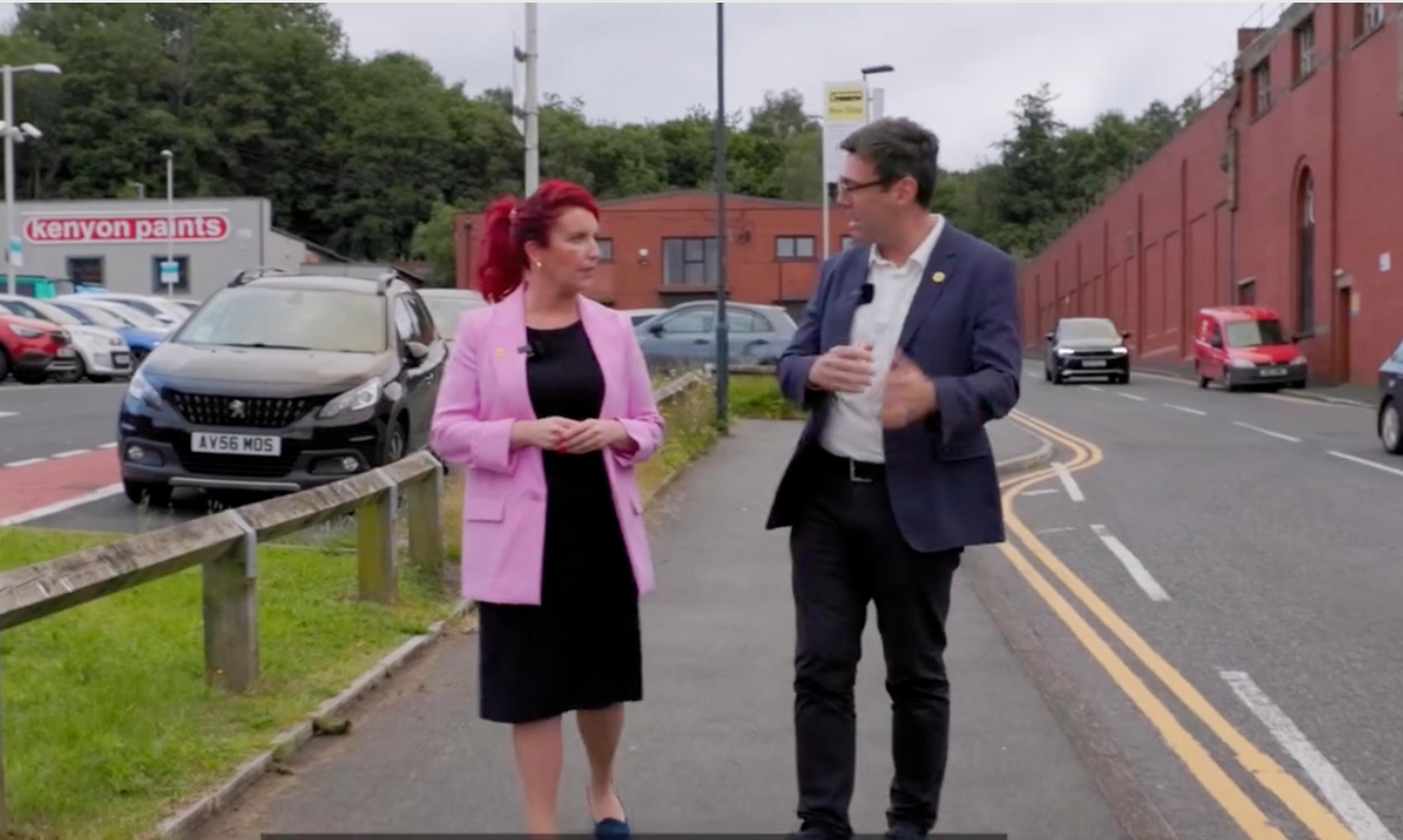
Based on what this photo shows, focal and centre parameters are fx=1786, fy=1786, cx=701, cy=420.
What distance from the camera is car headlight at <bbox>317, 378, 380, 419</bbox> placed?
38.3ft

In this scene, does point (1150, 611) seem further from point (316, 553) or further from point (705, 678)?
point (316, 553)

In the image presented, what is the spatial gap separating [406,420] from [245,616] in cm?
564

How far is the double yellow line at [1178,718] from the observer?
5.59 meters

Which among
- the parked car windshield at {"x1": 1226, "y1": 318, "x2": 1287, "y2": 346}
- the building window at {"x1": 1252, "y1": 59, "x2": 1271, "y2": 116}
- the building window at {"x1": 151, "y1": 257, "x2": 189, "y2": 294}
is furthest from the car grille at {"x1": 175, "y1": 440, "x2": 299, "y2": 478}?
the building window at {"x1": 151, "y1": 257, "x2": 189, "y2": 294}

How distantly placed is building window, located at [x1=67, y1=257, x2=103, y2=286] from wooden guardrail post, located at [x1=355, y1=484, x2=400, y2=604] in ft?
→ 203

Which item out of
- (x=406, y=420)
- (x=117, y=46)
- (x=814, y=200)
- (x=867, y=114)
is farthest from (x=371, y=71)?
(x=406, y=420)

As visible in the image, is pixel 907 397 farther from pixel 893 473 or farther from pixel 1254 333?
pixel 1254 333

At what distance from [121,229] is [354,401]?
5786cm

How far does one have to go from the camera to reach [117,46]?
295ft

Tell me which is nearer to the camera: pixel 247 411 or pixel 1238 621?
pixel 1238 621

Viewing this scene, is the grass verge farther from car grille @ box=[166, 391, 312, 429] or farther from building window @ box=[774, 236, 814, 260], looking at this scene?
building window @ box=[774, 236, 814, 260]

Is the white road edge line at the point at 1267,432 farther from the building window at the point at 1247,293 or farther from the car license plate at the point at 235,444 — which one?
the building window at the point at 1247,293

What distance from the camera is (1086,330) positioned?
42.8 m

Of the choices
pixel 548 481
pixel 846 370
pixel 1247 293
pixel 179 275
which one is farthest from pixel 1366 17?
pixel 179 275
